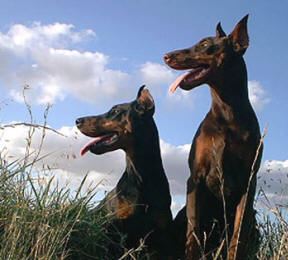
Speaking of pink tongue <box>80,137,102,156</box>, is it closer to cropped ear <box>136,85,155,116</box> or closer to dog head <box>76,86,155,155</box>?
dog head <box>76,86,155,155</box>

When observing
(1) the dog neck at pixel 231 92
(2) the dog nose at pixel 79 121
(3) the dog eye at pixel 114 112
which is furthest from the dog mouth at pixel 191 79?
(2) the dog nose at pixel 79 121

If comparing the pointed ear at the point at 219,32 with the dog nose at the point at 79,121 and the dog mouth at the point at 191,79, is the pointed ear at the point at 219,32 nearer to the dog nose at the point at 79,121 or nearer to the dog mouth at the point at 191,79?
the dog mouth at the point at 191,79

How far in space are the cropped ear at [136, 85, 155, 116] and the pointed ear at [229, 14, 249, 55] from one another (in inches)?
46.9

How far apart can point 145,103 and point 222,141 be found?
1.27m

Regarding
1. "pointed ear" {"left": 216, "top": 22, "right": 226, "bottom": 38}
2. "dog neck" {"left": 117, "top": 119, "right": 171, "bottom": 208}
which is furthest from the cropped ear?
"pointed ear" {"left": 216, "top": 22, "right": 226, "bottom": 38}

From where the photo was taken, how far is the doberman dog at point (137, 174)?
14.9ft

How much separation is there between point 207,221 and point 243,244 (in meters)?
0.41

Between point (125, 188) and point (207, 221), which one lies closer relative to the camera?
point (207, 221)

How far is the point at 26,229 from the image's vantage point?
3.12m

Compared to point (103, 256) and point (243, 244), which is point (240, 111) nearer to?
point (243, 244)

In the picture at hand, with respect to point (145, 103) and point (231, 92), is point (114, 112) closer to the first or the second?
point (145, 103)

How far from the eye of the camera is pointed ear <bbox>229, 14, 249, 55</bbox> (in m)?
4.16

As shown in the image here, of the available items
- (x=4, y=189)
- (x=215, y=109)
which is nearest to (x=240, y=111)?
(x=215, y=109)

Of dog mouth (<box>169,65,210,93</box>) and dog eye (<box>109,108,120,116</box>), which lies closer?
dog mouth (<box>169,65,210,93</box>)
